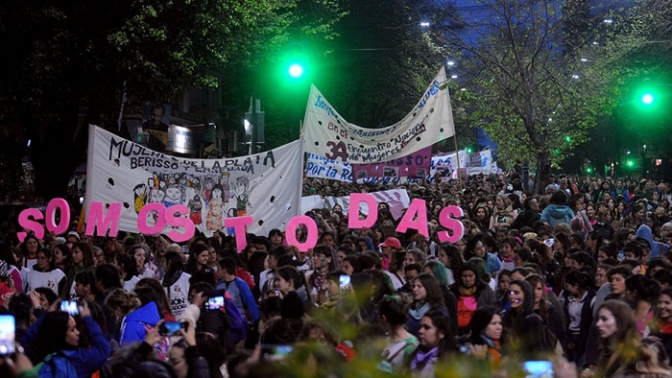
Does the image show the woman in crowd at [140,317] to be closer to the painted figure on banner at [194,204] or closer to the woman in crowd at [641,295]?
the woman in crowd at [641,295]

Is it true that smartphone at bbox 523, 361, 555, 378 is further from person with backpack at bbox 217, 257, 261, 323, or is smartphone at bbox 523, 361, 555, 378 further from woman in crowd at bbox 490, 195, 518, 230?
woman in crowd at bbox 490, 195, 518, 230

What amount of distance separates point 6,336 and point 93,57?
13.8 m

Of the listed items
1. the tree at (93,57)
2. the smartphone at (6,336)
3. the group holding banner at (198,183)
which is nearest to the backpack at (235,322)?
the smartphone at (6,336)

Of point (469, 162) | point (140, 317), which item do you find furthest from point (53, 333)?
point (469, 162)

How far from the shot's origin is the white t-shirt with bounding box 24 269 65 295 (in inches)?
426

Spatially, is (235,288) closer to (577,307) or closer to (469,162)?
(577,307)

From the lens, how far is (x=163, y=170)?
1456 centimetres

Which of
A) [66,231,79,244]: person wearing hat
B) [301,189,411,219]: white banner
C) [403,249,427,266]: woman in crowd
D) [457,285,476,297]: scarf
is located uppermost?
[301,189,411,219]: white banner

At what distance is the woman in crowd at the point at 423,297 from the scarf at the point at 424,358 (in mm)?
1597

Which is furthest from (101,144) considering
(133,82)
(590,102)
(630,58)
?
(630,58)

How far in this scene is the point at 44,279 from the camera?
10.9m

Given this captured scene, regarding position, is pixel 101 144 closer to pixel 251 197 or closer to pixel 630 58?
pixel 251 197

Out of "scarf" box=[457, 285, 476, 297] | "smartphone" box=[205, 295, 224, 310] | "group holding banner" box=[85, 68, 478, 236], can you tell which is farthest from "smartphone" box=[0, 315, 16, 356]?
"group holding banner" box=[85, 68, 478, 236]

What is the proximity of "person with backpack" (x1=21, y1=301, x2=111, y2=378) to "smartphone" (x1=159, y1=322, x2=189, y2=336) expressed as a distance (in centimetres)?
89
